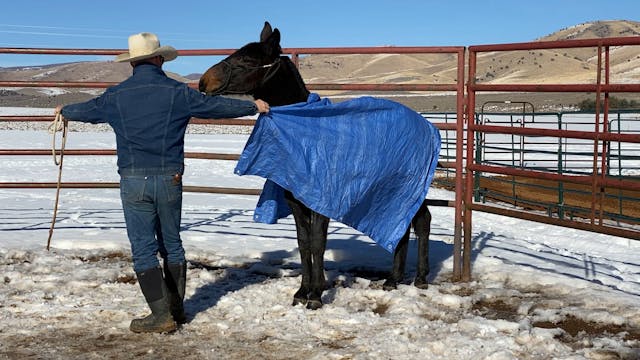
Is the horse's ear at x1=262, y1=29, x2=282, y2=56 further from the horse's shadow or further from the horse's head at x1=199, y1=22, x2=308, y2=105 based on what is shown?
the horse's shadow

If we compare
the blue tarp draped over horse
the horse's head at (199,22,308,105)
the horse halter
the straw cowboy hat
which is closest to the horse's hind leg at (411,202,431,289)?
the blue tarp draped over horse

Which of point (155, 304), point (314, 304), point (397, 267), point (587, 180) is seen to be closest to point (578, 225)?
point (587, 180)

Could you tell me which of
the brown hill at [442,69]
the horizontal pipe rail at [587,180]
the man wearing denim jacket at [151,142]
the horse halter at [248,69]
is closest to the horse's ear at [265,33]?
the horse halter at [248,69]

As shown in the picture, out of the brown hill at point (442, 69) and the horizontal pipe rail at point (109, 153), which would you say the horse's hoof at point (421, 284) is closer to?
the horizontal pipe rail at point (109, 153)

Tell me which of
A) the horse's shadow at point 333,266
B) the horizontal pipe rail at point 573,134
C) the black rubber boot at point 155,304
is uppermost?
the horizontal pipe rail at point 573,134

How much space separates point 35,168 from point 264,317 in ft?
38.0

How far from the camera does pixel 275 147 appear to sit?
15.5ft

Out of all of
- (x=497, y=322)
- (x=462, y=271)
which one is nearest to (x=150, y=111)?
(x=497, y=322)

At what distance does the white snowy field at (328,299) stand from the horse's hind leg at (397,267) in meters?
0.10

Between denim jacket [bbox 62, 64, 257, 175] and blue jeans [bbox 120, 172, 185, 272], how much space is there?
0.20 ft

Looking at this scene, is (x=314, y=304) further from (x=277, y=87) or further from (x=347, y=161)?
(x=277, y=87)

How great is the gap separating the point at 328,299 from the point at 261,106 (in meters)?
1.44

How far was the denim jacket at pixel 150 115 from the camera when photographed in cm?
414

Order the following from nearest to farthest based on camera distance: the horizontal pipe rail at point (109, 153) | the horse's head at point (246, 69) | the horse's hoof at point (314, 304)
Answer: the horse's head at point (246, 69), the horse's hoof at point (314, 304), the horizontal pipe rail at point (109, 153)
